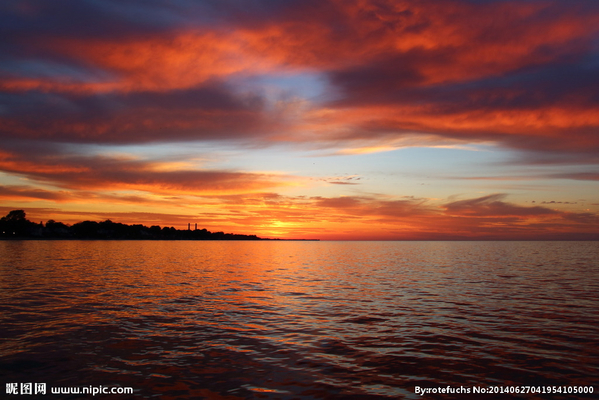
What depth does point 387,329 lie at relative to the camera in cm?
1977

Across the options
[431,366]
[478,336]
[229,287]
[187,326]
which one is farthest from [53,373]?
[229,287]

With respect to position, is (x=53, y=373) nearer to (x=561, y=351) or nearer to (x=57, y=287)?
(x=561, y=351)

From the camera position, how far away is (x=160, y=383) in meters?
12.4

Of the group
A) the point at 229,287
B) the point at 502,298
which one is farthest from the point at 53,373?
the point at 502,298

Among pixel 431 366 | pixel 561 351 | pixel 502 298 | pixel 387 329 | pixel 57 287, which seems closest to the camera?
pixel 431 366

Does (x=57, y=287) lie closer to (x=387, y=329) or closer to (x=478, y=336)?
(x=387, y=329)

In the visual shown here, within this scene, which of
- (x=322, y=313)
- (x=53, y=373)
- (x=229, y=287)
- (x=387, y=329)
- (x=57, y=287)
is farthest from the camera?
(x=229, y=287)

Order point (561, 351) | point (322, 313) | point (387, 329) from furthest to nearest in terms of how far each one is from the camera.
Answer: point (322, 313)
point (387, 329)
point (561, 351)

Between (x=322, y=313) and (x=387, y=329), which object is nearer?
(x=387, y=329)

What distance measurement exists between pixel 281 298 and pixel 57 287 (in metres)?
21.4

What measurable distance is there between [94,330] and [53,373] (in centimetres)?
626

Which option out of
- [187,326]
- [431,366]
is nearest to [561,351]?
[431,366]

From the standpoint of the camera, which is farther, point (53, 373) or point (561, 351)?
point (561, 351)

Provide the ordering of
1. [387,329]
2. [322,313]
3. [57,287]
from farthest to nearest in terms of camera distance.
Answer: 1. [57,287]
2. [322,313]
3. [387,329]
